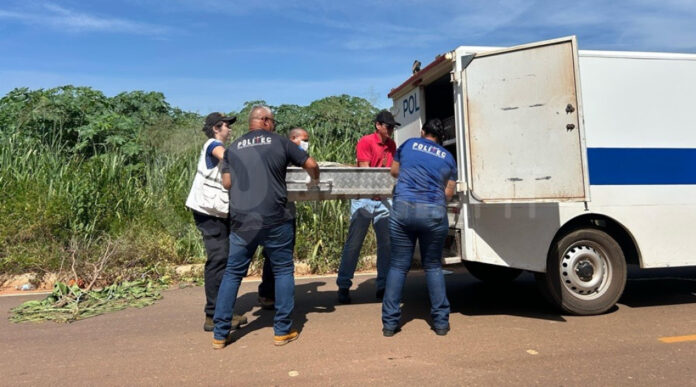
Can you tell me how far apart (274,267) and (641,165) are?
3629 mm

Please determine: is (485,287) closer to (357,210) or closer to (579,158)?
(357,210)

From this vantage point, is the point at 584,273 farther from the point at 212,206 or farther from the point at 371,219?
the point at 212,206

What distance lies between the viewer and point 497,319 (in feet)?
16.2

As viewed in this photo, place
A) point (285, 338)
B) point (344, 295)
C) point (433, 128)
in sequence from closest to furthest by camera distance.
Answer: point (285, 338), point (433, 128), point (344, 295)

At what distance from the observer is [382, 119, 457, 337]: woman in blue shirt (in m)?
4.42

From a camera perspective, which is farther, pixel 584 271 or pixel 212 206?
pixel 584 271

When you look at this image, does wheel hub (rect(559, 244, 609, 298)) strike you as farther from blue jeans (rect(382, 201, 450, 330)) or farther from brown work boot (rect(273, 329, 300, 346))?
brown work boot (rect(273, 329, 300, 346))

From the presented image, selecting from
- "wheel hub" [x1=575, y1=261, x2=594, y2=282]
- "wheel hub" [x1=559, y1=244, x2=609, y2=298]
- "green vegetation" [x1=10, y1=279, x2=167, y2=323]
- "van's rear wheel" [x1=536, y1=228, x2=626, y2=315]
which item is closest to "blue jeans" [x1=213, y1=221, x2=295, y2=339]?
"green vegetation" [x1=10, y1=279, x2=167, y2=323]

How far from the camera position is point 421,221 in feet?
14.4

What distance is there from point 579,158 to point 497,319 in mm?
1675

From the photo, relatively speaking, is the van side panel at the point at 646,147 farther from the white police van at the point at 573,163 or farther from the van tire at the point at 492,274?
the van tire at the point at 492,274

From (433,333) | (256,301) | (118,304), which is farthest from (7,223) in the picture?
(433,333)

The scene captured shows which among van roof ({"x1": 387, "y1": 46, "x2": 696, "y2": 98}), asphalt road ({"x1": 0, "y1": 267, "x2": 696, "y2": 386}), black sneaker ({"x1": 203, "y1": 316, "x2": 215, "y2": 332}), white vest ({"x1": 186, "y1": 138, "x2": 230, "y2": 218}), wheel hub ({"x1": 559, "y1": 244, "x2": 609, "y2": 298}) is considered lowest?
asphalt road ({"x1": 0, "y1": 267, "x2": 696, "y2": 386})

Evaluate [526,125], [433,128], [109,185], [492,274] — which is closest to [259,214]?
[433,128]
